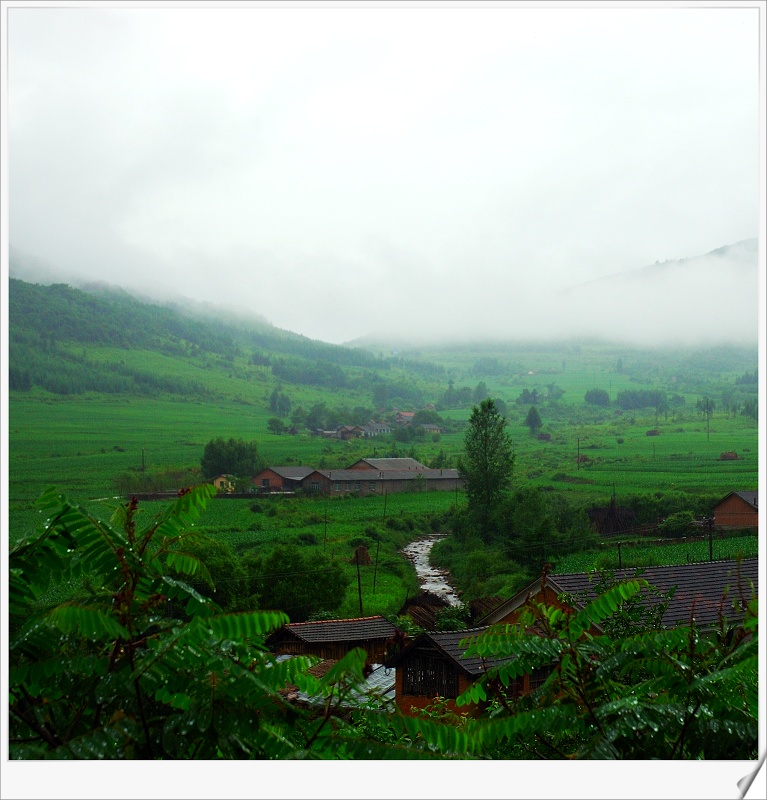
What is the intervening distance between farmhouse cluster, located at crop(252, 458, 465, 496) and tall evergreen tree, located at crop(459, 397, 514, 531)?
0.31 feet

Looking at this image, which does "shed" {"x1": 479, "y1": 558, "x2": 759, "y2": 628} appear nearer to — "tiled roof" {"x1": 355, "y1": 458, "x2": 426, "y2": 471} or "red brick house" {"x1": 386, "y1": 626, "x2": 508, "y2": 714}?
"red brick house" {"x1": 386, "y1": 626, "x2": 508, "y2": 714}

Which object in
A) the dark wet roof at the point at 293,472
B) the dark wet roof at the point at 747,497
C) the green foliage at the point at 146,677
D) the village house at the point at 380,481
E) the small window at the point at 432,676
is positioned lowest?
the small window at the point at 432,676

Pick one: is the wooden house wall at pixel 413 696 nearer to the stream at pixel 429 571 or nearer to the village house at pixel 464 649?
the village house at pixel 464 649

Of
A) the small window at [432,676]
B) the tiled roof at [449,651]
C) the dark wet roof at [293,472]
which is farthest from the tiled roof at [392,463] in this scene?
the small window at [432,676]

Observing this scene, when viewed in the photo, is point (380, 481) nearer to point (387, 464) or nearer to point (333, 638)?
point (387, 464)

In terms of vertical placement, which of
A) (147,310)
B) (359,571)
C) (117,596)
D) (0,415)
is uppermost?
(147,310)

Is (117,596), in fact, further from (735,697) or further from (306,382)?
(306,382)

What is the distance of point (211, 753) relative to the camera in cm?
91

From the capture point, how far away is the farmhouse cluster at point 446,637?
2.25 meters

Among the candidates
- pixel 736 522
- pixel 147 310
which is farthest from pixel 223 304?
pixel 736 522

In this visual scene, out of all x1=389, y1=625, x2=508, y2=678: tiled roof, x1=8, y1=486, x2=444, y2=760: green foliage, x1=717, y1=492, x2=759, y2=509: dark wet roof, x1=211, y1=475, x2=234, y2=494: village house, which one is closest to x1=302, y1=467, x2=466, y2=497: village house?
x1=211, y1=475, x2=234, y2=494: village house

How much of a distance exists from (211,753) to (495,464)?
3.55 meters

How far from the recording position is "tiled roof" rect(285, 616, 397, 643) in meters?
2.81

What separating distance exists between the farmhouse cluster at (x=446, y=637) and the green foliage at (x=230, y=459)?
Result: 3.71 feet
